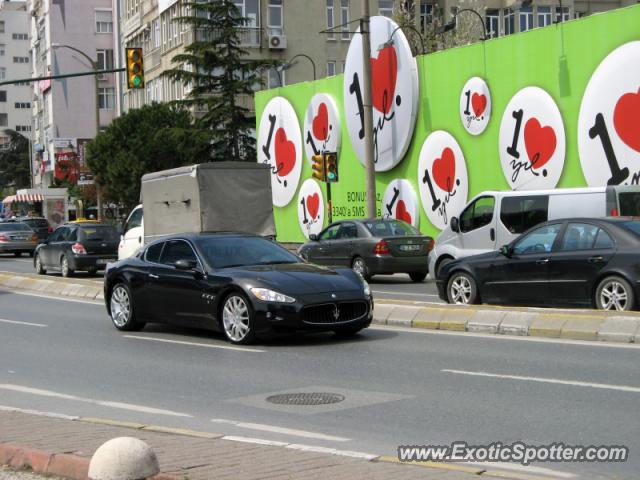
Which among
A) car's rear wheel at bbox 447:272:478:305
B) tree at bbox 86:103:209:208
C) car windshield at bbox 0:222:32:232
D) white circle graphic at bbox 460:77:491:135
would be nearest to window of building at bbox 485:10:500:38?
tree at bbox 86:103:209:208

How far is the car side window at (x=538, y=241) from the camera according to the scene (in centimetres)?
1573

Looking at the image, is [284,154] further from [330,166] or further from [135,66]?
[135,66]

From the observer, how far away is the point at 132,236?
3098 centimetres

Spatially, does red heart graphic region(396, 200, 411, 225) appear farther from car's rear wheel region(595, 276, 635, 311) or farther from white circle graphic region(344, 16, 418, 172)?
car's rear wheel region(595, 276, 635, 311)

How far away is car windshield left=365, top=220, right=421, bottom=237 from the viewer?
2689cm

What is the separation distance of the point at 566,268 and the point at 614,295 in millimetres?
859

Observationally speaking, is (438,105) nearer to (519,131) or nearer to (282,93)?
(519,131)

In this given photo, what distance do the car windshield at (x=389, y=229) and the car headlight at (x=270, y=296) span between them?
44.0 ft

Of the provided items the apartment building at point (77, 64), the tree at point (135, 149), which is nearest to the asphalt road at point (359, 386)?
the tree at point (135, 149)

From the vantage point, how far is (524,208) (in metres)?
20.9

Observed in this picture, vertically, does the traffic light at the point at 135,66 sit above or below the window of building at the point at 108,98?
below

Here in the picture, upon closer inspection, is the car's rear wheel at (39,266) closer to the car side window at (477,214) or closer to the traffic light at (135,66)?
the traffic light at (135,66)

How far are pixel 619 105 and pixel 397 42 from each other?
10489 millimetres

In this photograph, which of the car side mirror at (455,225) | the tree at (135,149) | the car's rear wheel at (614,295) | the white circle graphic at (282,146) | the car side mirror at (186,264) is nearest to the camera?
the car's rear wheel at (614,295)
